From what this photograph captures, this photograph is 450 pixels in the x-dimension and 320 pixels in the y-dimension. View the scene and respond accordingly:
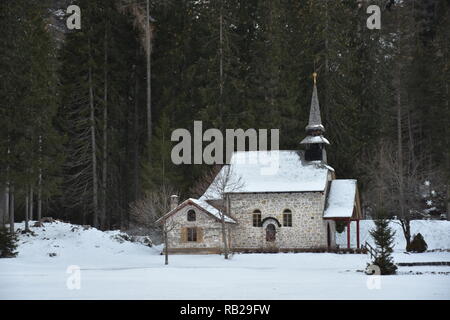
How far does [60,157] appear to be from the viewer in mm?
43844

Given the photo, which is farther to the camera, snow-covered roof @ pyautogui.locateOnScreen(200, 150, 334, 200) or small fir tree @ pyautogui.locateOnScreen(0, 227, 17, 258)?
snow-covered roof @ pyautogui.locateOnScreen(200, 150, 334, 200)

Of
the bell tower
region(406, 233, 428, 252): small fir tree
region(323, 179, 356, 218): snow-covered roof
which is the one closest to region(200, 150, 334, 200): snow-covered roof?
the bell tower

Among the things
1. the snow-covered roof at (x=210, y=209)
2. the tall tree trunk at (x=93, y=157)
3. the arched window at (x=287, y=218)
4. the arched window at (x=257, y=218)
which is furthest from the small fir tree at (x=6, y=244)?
the arched window at (x=287, y=218)

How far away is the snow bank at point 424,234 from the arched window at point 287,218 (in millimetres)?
4944

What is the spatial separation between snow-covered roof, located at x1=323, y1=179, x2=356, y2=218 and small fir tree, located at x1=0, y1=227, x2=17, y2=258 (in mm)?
18889

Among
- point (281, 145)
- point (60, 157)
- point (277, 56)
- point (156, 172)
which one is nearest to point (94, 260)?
point (60, 157)

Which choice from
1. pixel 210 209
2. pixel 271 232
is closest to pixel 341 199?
pixel 271 232

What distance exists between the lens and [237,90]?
5431 centimetres

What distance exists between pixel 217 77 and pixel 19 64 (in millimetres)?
17888

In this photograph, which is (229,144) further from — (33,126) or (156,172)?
(33,126)

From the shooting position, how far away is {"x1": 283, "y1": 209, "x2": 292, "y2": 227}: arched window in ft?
147

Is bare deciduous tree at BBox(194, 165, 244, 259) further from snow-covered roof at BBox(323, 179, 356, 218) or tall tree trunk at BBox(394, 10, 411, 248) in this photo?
tall tree trunk at BBox(394, 10, 411, 248)

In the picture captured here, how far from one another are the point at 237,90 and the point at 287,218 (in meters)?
13.4

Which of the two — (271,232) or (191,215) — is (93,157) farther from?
(271,232)
